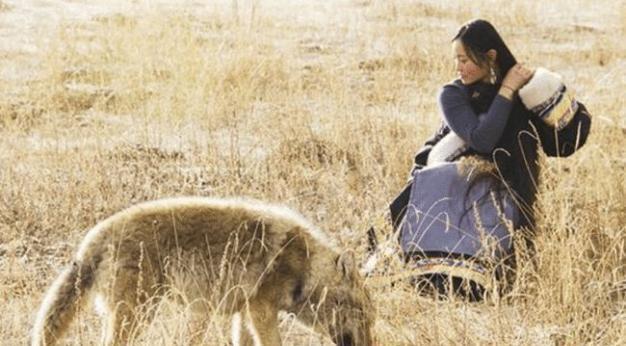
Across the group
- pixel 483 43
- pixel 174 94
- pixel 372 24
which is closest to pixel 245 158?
pixel 174 94

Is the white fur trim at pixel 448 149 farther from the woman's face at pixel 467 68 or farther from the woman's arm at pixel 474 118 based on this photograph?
the woman's face at pixel 467 68

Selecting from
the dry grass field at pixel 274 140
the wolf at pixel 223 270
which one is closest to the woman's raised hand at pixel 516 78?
the dry grass field at pixel 274 140

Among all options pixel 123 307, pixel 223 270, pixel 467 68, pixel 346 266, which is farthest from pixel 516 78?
pixel 123 307

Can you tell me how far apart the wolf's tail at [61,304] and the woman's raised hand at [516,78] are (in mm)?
2280

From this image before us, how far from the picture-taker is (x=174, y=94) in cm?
775

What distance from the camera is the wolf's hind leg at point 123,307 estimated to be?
11.7 feet

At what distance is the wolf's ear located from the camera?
3.90m

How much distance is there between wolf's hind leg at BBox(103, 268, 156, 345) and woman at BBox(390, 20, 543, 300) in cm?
153

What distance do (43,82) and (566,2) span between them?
9547 mm

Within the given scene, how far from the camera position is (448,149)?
5.06 metres

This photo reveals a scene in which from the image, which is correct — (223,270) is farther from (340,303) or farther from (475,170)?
(475,170)

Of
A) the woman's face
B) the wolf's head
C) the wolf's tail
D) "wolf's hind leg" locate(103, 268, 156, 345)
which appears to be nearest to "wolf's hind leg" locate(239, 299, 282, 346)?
the wolf's head

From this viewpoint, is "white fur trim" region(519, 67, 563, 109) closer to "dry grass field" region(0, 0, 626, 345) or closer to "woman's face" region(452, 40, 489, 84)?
Answer: "woman's face" region(452, 40, 489, 84)

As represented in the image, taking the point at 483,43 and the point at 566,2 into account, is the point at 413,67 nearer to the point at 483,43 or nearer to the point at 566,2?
the point at 483,43
